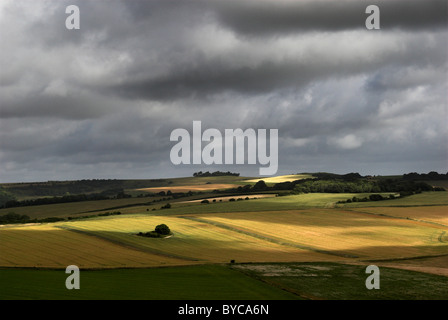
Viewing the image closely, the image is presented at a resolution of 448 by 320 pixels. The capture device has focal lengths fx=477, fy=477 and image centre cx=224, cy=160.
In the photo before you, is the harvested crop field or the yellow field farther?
the harvested crop field

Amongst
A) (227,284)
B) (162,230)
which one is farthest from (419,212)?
(227,284)

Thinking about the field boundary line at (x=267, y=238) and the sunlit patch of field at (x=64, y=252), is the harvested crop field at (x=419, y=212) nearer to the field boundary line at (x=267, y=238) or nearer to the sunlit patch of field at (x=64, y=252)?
the field boundary line at (x=267, y=238)

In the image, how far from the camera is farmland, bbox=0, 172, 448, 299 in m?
49.3

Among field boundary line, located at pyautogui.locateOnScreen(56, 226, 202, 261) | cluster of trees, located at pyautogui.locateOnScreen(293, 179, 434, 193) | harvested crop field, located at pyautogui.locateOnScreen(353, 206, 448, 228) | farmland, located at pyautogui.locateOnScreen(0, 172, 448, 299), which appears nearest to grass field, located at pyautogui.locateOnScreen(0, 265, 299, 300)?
farmland, located at pyautogui.locateOnScreen(0, 172, 448, 299)

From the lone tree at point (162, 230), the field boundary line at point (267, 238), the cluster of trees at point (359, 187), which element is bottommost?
the field boundary line at point (267, 238)

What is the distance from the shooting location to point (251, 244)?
75.5 meters

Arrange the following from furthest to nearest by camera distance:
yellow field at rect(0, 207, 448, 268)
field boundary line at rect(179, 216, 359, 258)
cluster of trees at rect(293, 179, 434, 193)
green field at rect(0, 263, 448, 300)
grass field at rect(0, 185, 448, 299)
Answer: cluster of trees at rect(293, 179, 434, 193)
field boundary line at rect(179, 216, 359, 258)
yellow field at rect(0, 207, 448, 268)
grass field at rect(0, 185, 448, 299)
green field at rect(0, 263, 448, 300)

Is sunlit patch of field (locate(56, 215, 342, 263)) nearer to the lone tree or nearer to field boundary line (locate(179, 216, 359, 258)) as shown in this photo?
field boundary line (locate(179, 216, 359, 258))

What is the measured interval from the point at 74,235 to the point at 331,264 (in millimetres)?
40384

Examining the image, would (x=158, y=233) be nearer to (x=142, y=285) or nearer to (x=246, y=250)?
(x=246, y=250)

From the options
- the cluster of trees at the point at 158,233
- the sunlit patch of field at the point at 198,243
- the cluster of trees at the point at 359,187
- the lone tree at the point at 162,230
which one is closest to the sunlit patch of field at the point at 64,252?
the sunlit patch of field at the point at 198,243

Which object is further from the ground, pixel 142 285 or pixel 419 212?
pixel 419 212

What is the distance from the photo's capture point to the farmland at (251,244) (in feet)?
162

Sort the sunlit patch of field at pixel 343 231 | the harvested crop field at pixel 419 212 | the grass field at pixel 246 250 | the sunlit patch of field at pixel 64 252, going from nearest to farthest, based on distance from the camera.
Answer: the grass field at pixel 246 250, the sunlit patch of field at pixel 64 252, the sunlit patch of field at pixel 343 231, the harvested crop field at pixel 419 212
